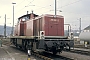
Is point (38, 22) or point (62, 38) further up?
point (38, 22)

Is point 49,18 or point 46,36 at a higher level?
point 49,18

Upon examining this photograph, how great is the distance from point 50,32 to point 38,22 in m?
1.83

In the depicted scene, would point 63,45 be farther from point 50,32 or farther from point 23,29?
point 23,29

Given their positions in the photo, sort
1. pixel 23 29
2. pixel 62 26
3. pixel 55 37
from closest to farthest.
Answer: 1. pixel 55 37
2. pixel 62 26
3. pixel 23 29

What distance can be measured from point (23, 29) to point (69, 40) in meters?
8.62

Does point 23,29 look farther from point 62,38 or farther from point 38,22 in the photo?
point 62,38

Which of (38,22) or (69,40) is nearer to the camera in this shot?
(69,40)

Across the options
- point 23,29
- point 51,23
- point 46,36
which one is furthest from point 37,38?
point 23,29

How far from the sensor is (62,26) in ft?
53.7

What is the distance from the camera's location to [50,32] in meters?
15.9

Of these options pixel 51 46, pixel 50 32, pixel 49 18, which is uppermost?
pixel 49 18

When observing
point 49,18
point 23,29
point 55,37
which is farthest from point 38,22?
point 23,29

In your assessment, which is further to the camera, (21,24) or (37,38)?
(21,24)

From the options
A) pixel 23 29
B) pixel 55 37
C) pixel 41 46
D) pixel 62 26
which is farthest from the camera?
pixel 23 29
